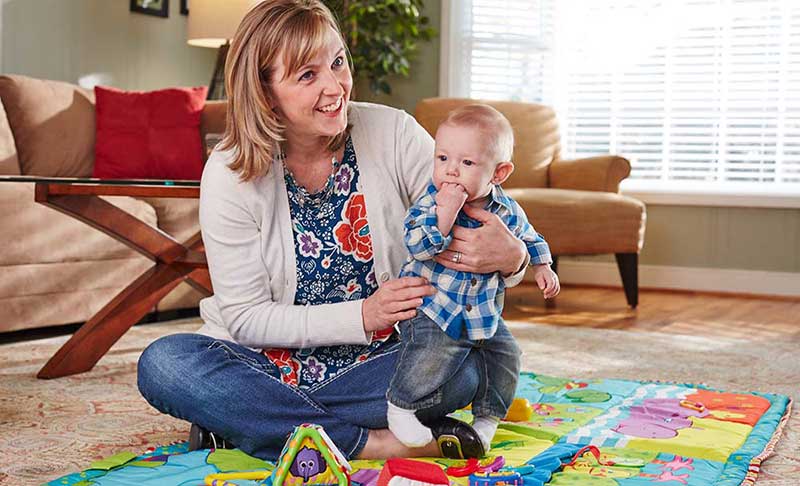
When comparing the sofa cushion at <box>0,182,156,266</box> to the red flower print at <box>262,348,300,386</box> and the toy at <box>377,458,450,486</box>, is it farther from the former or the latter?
the toy at <box>377,458,450,486</box>

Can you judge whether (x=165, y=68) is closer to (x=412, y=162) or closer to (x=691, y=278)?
(x=691, y=278)

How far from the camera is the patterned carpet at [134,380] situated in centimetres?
197

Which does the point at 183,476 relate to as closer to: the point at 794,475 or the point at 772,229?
the point at 794,475

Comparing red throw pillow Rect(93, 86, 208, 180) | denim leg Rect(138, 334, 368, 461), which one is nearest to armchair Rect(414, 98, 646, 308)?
red throw pillow Rect(93, 86, 208, 180)

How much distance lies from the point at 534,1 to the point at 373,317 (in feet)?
13.4

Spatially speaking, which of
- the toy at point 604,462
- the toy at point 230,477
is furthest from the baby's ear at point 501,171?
the toy at point 230,477

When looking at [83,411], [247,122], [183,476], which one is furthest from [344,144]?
[83,411]

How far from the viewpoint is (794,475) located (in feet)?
6.03

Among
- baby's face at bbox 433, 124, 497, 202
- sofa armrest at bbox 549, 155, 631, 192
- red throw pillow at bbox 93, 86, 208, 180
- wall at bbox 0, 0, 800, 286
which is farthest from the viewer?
sofa armrest at bbox 549, 155, 631, 192

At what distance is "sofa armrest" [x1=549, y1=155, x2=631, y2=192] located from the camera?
4.67 m

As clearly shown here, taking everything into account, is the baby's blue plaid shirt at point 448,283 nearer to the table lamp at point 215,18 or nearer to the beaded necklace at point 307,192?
the beaded necklace at point 307,192

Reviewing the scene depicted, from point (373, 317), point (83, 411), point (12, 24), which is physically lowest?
point (83, 411)

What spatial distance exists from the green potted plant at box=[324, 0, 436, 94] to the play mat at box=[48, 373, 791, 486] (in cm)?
328

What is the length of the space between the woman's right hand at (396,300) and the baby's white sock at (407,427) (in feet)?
0.51
